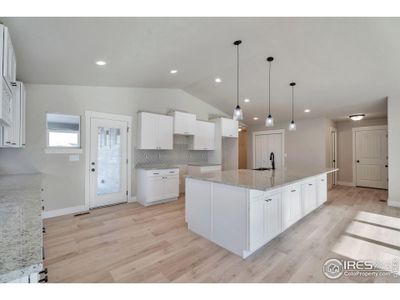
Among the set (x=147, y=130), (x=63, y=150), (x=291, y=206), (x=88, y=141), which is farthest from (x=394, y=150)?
(x=63, y=150)

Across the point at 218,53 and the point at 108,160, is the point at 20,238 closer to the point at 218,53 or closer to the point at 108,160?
the point at 218,53

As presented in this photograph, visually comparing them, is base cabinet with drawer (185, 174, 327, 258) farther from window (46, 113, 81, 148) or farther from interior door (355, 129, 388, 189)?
interior door (355, 129, 388, 189)

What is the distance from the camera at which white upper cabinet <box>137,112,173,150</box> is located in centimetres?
443

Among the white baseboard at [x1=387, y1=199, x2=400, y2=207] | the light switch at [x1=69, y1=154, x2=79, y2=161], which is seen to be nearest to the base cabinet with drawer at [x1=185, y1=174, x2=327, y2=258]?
the light switch at [x1=69, y1=154, x2=79, y2=161]

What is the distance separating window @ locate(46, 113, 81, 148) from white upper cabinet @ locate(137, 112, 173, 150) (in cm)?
122

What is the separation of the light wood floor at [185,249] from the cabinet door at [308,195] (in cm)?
21

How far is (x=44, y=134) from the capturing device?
11.4ft

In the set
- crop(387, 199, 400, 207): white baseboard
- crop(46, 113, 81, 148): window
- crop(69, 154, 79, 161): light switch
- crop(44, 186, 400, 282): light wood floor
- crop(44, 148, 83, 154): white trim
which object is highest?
crop(46, 113, 81, 148): window

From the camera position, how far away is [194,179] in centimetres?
282

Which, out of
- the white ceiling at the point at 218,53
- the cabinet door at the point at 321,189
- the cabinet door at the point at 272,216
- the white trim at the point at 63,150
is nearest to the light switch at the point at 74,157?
the white trim at the point at 63,150

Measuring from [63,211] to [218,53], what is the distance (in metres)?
3.99
